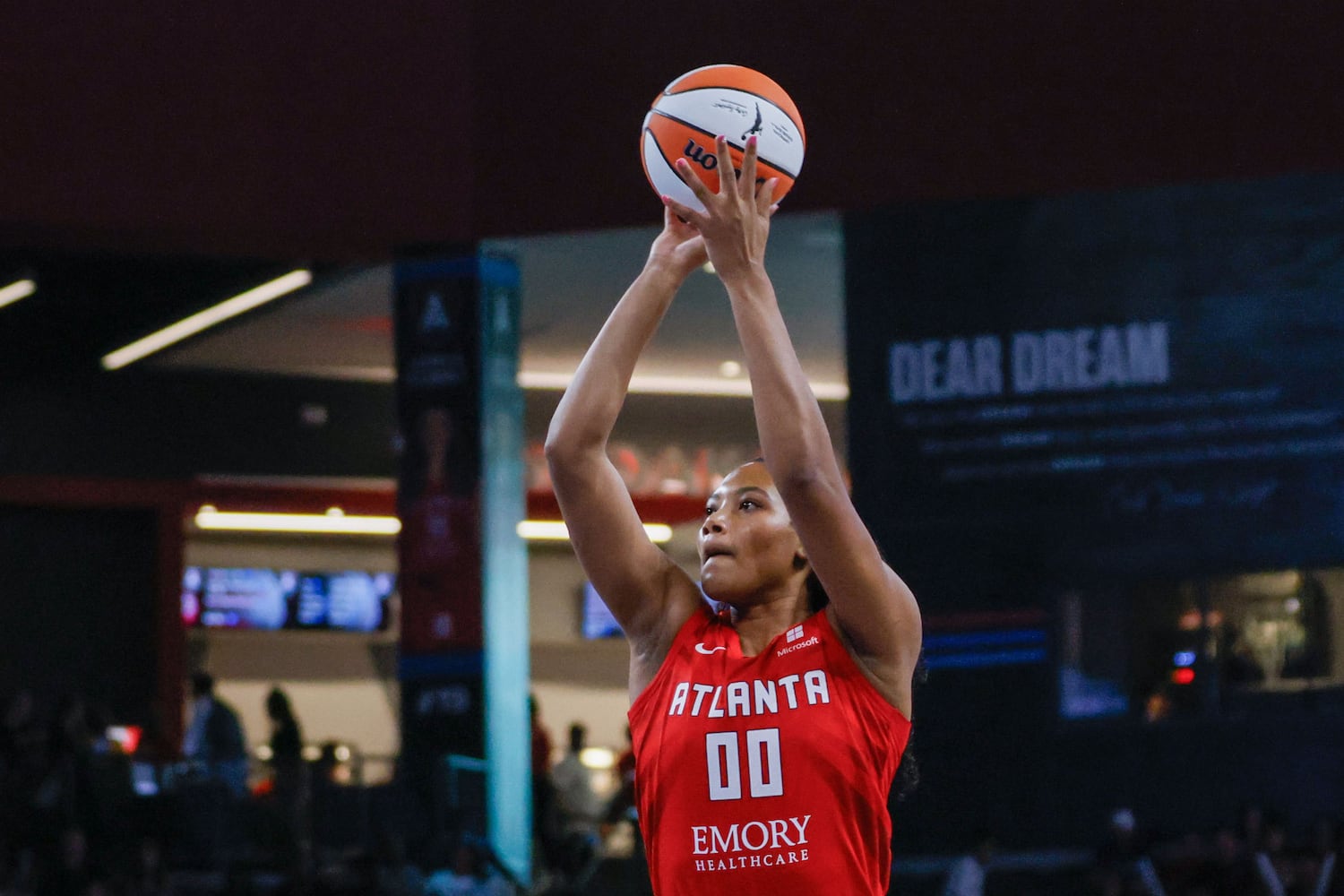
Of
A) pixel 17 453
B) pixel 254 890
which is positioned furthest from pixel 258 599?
pixel 254 890

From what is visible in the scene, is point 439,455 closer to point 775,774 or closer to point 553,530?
point 553,530

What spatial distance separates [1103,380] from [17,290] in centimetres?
755

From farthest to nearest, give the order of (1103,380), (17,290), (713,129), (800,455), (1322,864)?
1. (17,290)
2. (1103,380)
3. (1322,864)
4. (713,129)
5. (800,455)

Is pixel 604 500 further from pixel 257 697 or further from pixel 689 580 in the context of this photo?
pixel 257 697

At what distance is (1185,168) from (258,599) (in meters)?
10.0

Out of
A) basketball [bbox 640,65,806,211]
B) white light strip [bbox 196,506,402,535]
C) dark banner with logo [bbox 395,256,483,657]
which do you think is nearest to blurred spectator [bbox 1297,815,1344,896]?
dark banner with logo [bbox 395,256,483,657]

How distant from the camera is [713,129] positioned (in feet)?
10.6

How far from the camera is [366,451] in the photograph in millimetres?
16547

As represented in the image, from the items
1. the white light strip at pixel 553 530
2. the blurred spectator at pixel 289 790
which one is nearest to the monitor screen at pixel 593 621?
the white light strip at pixel 553 530

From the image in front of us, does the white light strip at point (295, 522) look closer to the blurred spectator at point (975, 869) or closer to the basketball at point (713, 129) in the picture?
the blurred spectator at point (975, 869)

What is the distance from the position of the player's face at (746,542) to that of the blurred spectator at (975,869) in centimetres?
694

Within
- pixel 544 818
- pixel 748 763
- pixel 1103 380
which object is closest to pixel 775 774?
pixel 748 763

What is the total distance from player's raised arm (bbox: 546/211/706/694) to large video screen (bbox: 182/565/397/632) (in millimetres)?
13795

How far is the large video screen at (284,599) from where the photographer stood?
16.4 m
